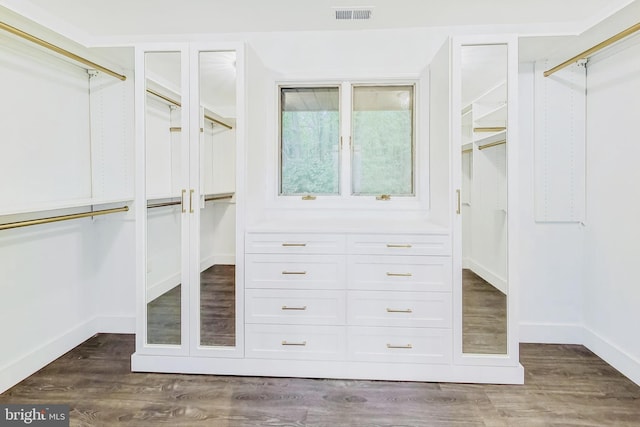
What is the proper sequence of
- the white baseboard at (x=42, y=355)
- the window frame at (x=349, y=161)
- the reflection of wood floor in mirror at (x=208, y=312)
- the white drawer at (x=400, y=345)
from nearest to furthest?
1. the white baseboard at (x=42, y=355)
2. the white drawer at (x=400, y=345)
3. the reflection of wood floor in mirror at (x=208, y=312)
4. the window frame at (x=349, y=161)

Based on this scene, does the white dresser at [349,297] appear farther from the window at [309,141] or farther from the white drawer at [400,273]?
the window at [309,141]

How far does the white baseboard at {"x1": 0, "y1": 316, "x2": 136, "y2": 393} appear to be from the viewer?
7.41 feet

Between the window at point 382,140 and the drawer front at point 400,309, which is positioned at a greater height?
the window at point 382,140

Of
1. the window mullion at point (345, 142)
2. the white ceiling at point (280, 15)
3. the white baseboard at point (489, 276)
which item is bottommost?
the white baseboard at point (489, 276)

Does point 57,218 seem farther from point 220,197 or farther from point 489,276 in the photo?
point 489,276

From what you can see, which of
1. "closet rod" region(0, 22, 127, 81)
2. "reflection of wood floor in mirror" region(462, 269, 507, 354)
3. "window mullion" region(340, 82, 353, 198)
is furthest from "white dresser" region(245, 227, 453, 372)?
"closet rod" region(0, 22, 127, 81)

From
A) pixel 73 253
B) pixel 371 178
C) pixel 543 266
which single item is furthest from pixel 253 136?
pixel 543 266

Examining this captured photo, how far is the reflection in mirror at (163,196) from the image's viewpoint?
242 centimetres

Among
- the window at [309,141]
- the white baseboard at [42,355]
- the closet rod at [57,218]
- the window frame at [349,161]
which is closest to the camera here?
the closet rod at [57,218]

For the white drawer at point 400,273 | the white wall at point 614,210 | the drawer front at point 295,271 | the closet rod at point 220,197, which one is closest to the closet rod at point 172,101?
the closet rod at point 220,197

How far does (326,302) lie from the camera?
2.39 meters

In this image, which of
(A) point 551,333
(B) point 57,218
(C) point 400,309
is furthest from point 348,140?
(A) point 551,333

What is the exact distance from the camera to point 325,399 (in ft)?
7.03

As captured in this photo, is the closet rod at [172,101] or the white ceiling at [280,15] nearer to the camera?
the white ceiling at [280,15]
